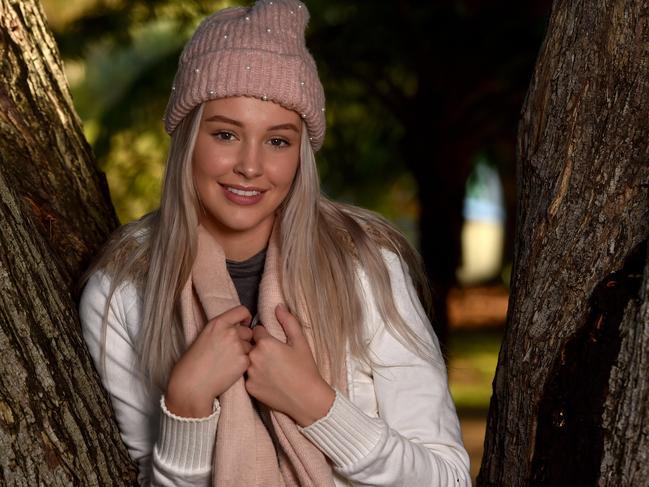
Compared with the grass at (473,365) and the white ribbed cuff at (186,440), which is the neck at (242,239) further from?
the grass at (473,365)

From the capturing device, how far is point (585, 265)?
7.52 ft

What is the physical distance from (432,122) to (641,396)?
20.9 feet

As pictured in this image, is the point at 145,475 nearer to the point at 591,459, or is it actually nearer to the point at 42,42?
the point at 591,459

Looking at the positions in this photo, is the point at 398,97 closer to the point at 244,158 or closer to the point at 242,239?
the point at 242,239

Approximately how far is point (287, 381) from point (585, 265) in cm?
72

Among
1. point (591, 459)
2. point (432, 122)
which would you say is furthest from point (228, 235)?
point (432, 122)

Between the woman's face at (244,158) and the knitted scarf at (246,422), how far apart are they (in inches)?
5.0

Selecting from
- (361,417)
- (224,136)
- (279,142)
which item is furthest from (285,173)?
(361,417)

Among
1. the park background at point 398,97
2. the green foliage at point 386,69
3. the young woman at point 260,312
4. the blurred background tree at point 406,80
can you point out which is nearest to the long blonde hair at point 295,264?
the young woman at point 260,312

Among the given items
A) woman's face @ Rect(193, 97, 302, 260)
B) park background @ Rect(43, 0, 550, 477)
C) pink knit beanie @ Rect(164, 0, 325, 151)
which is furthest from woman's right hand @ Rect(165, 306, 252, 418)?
park background @ Rect(43, 0, 550, 477)

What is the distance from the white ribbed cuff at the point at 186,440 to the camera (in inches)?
97.3

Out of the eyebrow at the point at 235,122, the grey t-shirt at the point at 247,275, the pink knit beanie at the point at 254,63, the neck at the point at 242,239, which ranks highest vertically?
the pink knit beanie at the point at 254,63

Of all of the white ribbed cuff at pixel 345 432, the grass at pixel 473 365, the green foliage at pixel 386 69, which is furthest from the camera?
the grass at pixel 473 365

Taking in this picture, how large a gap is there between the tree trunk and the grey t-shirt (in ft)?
2.52
